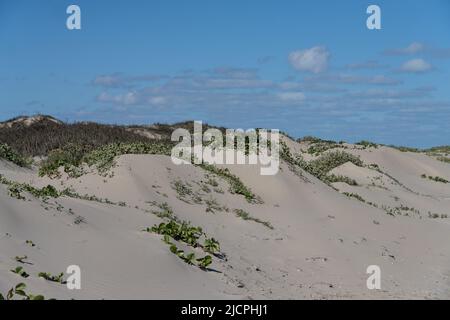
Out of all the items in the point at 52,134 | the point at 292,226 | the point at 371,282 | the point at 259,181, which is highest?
the point at 52,134

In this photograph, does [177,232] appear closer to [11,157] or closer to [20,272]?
[20,272]

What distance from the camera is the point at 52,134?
2345 cm

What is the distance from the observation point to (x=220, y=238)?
38.0 feet

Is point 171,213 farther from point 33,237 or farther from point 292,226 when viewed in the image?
point 33,237

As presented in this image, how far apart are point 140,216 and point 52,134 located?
1343 centimetres

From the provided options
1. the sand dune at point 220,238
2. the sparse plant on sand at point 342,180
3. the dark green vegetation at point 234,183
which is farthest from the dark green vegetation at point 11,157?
the sparse plant on sand at point 342,180

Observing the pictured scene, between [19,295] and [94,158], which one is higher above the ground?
[94,158]

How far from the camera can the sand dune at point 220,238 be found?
8070mm

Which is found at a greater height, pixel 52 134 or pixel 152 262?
pixel 52 134

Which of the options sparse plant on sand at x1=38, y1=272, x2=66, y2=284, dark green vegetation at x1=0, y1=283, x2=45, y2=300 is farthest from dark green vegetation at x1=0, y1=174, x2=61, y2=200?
dark green vegetation at x1=0, y1=283, x2=45, y2=300

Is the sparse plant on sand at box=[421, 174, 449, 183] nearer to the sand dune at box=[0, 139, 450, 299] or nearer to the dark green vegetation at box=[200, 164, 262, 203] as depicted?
the sand dune at box=[0, 139, 450, 299]

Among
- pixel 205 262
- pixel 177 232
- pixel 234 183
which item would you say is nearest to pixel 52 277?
pixel 205 262
